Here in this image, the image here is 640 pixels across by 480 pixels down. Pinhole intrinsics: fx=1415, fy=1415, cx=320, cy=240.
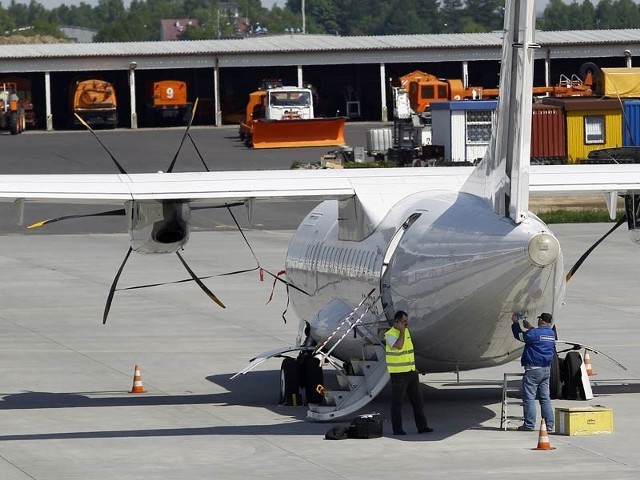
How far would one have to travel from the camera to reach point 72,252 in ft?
142

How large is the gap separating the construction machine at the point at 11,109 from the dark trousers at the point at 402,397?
63.9 meters

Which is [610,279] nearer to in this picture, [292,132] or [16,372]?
[16,372]

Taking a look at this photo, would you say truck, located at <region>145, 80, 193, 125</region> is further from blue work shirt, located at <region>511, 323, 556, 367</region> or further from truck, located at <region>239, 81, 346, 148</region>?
blue work shirt, located at <region>511, 323, 556, 367</region>

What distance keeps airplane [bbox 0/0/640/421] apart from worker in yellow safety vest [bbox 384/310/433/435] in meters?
0.47

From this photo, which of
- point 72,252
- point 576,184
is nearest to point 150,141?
point 72,252

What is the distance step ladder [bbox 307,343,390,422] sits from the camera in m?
19.6

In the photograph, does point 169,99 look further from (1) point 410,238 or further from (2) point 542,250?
(2) point 542,250

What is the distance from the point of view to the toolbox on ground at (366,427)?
61.2 feet

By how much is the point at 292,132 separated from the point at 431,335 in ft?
171

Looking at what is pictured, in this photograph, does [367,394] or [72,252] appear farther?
[72,252]

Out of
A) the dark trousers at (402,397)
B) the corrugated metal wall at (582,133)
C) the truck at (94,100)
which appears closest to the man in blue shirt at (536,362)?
the dark trousers at (402,397)

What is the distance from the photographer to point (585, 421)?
→ 18.7 meters

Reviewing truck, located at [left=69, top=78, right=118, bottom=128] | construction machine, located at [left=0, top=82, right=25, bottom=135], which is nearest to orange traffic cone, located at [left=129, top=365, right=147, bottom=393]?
construction machine, located at [left=0, top=82, right=25, bottom=135]

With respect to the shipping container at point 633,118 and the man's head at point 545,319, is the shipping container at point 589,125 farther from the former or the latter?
the man's head at point 545,319
